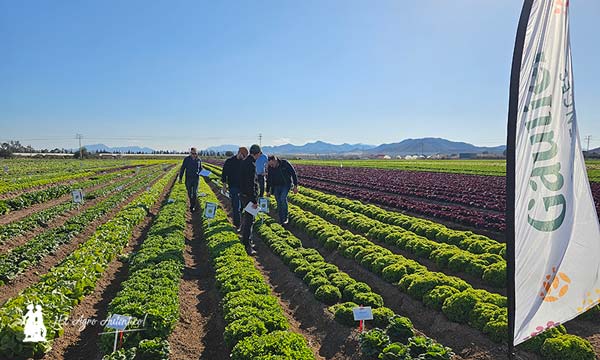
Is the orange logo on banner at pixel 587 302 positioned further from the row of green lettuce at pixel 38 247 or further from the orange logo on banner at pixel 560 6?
the row of green lettuce at pixel 38 247

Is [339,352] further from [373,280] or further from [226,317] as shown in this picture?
[373,280]

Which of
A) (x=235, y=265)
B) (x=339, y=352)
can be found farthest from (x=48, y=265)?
(x=339, y=352)

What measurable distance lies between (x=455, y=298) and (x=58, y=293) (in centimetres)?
687

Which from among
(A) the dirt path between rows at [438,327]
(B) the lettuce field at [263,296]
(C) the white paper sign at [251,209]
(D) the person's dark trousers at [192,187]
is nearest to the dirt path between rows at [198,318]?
(B) the lettuce field at [263,296]

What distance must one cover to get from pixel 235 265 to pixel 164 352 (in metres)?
3.65

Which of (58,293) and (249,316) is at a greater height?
(58,293)

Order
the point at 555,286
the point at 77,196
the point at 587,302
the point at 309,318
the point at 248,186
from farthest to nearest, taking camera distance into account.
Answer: the point at 77,196, the point at 248,186, the point at 309,318, the point at 587,302, the point at 555,286

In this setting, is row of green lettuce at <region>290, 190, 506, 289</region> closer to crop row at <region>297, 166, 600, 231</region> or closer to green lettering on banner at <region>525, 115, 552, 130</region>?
crop row at <region>297, 166, 600, 231</region>

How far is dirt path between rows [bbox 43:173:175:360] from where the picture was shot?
20.0ft

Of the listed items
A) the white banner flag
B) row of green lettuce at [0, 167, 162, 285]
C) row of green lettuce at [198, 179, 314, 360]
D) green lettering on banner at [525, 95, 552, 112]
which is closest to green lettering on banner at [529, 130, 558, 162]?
the white banner flag

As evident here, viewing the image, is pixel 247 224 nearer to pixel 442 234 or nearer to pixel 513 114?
pixel 442 234
